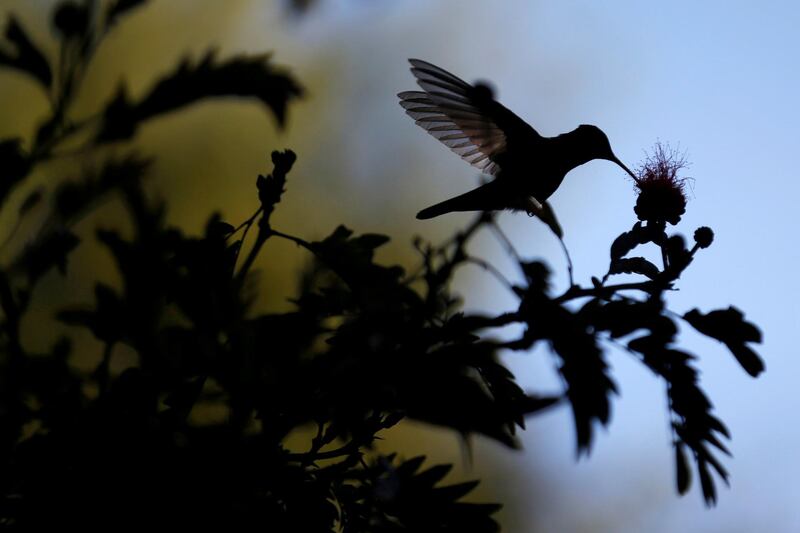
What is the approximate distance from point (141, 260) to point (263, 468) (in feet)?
Answer: 1.50

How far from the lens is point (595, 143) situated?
1.93m

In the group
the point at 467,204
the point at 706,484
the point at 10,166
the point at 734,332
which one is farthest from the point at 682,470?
the point at 10,166

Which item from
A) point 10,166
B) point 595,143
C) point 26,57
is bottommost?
point 10,166

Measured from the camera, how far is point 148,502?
83cm

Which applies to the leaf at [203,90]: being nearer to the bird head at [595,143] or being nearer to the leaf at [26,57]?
the leaf at [26,57]

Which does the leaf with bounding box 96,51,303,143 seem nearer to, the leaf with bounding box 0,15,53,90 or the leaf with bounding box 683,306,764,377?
the leaf with bounding box 0,15,53,90

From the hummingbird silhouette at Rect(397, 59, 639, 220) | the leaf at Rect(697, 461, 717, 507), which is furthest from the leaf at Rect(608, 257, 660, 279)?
the hummingbird silhouette at Rect(397, 59, 639, 220)

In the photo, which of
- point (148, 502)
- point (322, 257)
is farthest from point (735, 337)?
point (148, 502)

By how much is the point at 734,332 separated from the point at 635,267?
0.23 m

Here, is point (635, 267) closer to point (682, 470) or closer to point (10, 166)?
point (682, 470)

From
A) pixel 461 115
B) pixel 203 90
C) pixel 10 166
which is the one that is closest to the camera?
pixel 10 166

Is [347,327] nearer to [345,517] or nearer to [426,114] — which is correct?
[345,517]

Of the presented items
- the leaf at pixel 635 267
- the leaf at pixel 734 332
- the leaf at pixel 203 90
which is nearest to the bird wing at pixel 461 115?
the leaf at pixel 203 90

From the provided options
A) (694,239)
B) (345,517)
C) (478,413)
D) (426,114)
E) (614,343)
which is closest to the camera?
(478,413)
